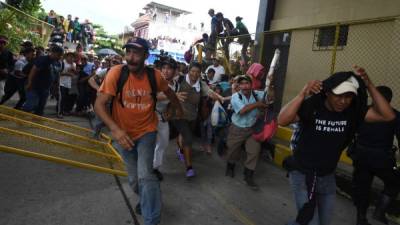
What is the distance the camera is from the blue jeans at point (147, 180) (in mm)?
3227

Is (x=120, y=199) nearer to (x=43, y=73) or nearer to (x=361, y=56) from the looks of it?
(x=43, y=73)

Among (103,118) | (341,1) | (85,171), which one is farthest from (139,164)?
(341,1)

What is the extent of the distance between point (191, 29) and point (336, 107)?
54276 millimetres

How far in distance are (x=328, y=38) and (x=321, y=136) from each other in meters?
6.27

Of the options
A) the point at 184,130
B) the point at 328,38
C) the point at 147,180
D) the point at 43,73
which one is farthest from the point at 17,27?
the point at 147,180

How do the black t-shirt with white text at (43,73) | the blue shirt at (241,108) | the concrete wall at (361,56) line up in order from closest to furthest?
the blue shirt at (241,108) → the concrete wall at (361,56) → the black t-shirt with white text at (43,73)

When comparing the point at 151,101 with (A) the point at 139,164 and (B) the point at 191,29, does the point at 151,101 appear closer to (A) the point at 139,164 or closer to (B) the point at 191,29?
(A) the point at 139,164

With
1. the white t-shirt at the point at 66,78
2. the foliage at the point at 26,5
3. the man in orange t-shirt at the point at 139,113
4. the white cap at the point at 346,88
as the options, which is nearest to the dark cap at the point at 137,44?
the man in orange t-shirt at the point at 139,113

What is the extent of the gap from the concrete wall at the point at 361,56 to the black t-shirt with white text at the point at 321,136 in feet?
15.6

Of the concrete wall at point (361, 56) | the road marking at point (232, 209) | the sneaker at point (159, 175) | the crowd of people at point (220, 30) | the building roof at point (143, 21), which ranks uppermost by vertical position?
the building roof at point (143, 21)

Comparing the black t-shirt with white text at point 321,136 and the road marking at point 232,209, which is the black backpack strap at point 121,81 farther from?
the road marking at point 232,209

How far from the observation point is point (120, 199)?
14.1 ft

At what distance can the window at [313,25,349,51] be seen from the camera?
7.99 m

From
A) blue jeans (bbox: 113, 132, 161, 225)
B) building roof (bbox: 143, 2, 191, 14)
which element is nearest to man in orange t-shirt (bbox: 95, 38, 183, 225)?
blue jeans (bbox: 113, 132, 161, 225)
